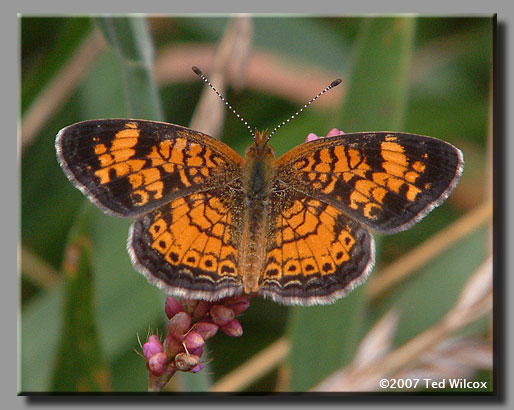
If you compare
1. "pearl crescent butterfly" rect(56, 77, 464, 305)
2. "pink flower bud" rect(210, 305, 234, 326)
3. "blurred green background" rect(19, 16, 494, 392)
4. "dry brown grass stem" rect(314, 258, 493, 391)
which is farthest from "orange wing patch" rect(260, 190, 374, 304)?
"dry brown grass stem" rect(314, 258, 493, 391)

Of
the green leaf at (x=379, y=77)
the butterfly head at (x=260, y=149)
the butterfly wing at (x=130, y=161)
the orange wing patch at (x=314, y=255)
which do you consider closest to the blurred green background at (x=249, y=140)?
the green leaf at (x=379, y=77)

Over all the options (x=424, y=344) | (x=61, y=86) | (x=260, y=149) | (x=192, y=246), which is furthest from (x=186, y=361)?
(x=61, y=86)

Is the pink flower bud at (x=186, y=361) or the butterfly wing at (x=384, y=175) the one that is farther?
the butterfly wing at (x=384, y=175)

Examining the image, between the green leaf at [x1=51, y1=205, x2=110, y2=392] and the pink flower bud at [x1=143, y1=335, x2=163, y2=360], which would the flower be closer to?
the pink flower bud at [x1=143, y1=335, x2=163, y2=360]

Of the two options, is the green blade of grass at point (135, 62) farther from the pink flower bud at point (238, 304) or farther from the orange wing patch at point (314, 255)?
the pink flower bud at point (238, 304)

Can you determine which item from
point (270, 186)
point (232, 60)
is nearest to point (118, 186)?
point (270, 186)
